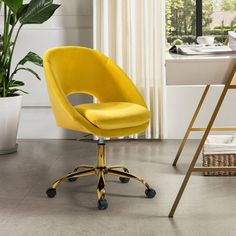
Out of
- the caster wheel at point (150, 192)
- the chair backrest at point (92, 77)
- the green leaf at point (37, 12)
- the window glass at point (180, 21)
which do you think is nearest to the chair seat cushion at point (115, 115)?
the chair backrest at point (92, 77)

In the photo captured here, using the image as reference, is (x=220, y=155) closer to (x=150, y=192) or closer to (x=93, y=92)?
(x=150, y=192)

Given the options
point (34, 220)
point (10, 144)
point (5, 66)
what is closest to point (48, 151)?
point (10, 144)

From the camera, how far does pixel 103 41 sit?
17.5 ft

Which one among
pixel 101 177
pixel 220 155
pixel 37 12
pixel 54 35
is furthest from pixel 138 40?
pixel 101 177

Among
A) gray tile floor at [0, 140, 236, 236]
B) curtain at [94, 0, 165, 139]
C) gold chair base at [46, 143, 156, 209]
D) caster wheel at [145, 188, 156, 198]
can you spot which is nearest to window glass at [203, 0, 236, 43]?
curtain at [94, 0, 165, 139]

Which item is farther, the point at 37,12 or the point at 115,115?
the point at 37,12

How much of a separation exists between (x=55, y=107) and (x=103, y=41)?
1720 mm

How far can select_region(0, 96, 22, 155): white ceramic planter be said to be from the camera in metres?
4.86

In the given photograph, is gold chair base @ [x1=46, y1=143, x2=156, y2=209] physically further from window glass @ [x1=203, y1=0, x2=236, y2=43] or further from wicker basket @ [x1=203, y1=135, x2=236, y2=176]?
window glass @ [x1=203, y1=0, x2=236, y2=43]

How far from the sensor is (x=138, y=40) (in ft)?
17.8

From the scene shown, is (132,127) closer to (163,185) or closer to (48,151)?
(163,185)

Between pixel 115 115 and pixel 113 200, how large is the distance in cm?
49

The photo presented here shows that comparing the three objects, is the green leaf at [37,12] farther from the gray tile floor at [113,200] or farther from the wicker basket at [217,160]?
the wicker basket at [217,160]

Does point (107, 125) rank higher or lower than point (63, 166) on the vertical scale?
higher
